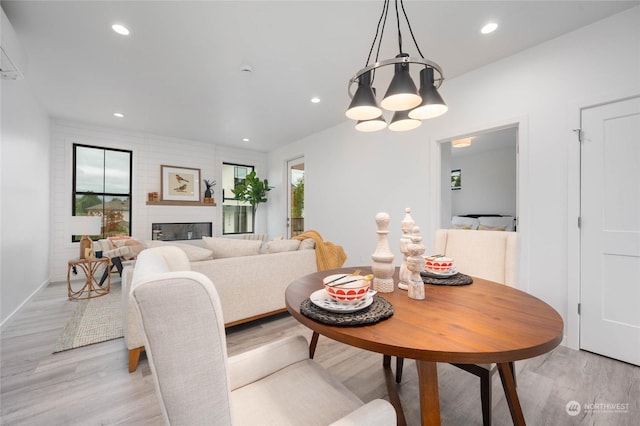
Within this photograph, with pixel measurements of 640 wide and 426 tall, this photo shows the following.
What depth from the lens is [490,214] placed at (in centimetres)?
581

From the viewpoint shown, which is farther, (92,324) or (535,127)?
(92,324)

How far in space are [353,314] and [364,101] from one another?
106 centimetres

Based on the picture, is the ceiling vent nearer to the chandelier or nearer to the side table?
the side table

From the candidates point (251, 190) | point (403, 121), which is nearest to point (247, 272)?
point (403, 121)

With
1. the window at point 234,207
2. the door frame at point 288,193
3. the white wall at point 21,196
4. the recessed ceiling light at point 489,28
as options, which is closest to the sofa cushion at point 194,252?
the white wall at point 21,196

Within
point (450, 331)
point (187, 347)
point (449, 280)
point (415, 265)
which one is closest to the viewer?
point (187, 347)

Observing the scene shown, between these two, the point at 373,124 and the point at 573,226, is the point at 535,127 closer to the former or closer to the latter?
the point at 573,226

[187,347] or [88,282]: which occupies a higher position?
[187,347]

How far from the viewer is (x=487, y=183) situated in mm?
5883

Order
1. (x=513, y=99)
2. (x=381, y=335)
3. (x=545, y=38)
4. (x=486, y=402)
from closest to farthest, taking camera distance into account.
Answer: (x=381, y=335), (x=486, y=402), (x=545, y=38), (x=513, y=99)

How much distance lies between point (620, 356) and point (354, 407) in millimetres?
2464

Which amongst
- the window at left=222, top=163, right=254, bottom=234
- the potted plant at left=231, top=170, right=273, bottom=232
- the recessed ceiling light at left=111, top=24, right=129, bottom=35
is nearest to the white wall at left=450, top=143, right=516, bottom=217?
the potted plant at left=231, top=170, right=273, bottom=232

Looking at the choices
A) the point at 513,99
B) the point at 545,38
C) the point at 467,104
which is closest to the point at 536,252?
the point at 513,99

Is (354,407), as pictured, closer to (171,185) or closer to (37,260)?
(37,260)
